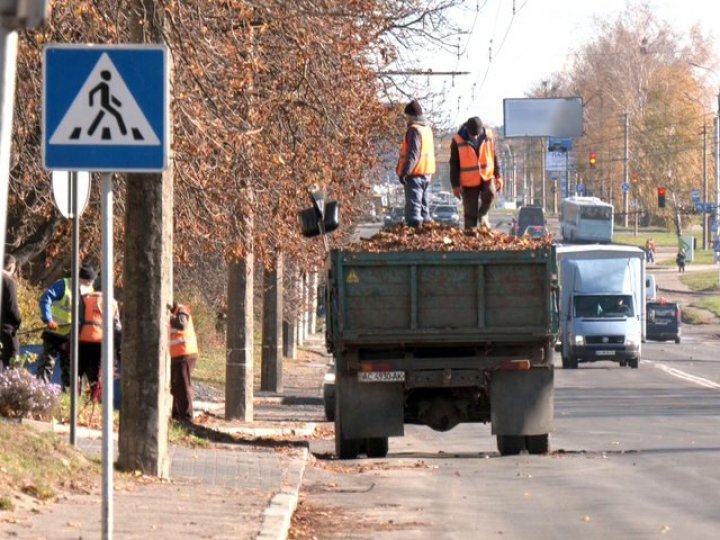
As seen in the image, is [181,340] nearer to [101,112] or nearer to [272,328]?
[101,112]

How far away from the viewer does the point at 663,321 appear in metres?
60.7

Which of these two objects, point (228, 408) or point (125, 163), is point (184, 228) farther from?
point (125, 163)

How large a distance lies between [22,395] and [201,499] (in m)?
2.41

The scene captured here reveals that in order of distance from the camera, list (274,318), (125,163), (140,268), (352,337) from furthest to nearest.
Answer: (274,318)
(352,337)
(140,268)
(125,163)

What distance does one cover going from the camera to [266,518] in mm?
10516

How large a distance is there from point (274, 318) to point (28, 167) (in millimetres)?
11699

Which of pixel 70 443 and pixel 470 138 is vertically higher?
pixel 470 138

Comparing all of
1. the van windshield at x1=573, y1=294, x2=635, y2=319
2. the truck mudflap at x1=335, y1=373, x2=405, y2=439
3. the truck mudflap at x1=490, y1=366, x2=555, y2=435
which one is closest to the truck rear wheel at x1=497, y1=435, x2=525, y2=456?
the truck mudflap at x1=490, y1=366, x2=555, y2=435

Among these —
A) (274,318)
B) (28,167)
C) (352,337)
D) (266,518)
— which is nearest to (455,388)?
(352,337)

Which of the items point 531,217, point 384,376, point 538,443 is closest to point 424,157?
point 384,376

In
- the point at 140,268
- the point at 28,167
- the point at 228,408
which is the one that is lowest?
the point at 228,408

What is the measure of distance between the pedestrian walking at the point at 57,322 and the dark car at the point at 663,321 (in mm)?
43400

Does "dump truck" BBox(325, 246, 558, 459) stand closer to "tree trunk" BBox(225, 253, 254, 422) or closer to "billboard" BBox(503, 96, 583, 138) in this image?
"tree trunk" BBox(225, 253, 254, 422)

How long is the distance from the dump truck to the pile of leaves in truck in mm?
259
